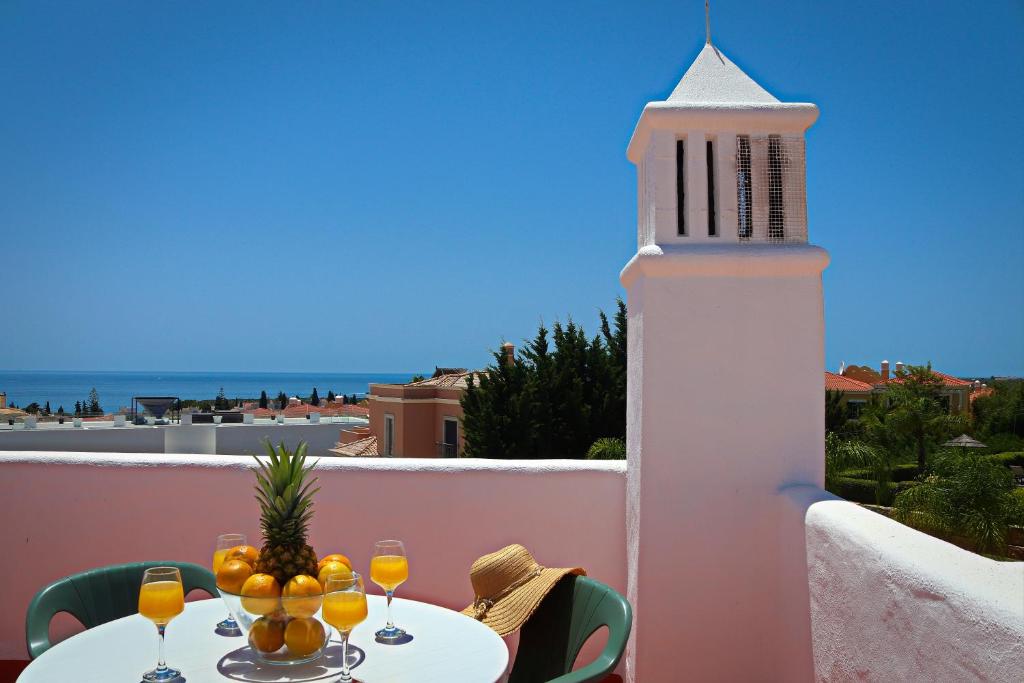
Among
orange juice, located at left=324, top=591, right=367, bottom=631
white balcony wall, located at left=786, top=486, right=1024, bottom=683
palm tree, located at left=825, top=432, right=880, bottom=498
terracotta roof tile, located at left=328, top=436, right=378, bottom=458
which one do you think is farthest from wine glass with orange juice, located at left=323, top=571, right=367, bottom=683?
terracotta roof tile, located at left=328, top=436, right=378, bottom=458

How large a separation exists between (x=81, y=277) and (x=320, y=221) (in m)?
25.3

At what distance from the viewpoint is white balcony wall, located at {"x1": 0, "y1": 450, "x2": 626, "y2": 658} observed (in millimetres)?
3324

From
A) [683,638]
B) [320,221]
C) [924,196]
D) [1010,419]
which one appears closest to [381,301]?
[320,221]

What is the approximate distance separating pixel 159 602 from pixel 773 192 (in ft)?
8.25

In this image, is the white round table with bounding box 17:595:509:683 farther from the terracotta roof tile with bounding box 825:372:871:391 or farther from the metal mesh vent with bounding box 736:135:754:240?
the terracotta roof tile with bounding box 825:372:871:391

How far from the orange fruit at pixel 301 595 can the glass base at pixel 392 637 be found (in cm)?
34

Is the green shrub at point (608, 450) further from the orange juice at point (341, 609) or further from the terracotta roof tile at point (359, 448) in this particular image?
the terracotta roof tile at point (359, 448)

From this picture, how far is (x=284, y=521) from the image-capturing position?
1.76 meters

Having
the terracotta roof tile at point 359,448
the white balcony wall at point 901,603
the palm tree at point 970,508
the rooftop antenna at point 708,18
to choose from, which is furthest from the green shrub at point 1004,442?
the white balcony wall at point 901,603

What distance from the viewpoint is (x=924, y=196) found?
53.5 metres

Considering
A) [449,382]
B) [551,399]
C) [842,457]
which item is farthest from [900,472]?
[449,382]

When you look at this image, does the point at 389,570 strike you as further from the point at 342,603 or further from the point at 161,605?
the point at 161,605

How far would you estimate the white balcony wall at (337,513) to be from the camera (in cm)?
332

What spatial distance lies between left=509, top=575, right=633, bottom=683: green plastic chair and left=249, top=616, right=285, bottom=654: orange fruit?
0.79 meters
